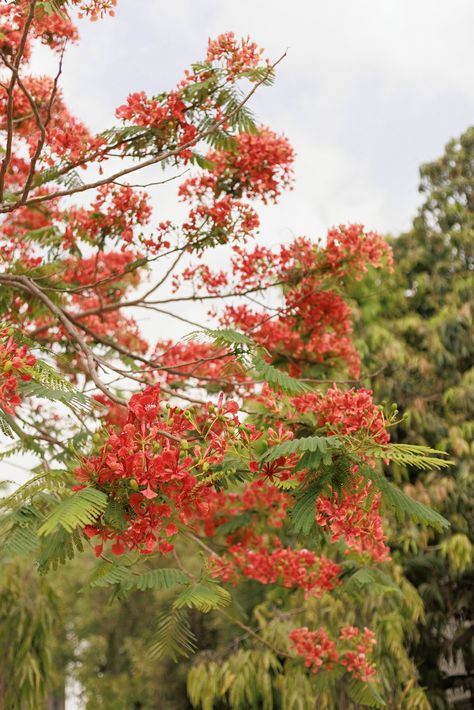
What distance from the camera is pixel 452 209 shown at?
10.3 m

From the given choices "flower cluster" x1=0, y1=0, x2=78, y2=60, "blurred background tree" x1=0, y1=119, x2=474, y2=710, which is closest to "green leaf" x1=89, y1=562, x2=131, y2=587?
"blurred background tree" x1=0, y1=119, x2=474, y2=710

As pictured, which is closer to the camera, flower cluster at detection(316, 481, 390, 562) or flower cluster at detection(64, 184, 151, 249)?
flower cluster at detection(316, 481, 390, 562)

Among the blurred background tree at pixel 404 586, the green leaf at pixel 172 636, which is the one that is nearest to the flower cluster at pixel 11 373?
the green leaf at pixel 172 636

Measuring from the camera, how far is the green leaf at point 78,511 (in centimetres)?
206

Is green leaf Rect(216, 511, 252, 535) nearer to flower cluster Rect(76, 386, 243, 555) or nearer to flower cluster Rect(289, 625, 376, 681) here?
flower cluster Rect(289, 625, 376, 681)

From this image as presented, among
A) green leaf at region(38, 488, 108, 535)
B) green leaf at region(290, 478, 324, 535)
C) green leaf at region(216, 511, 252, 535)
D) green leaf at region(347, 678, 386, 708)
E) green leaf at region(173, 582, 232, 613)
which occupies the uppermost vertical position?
green leaf at region(216, 511, 252, 535)

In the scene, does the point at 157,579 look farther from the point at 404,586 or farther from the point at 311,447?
the point at 404,586

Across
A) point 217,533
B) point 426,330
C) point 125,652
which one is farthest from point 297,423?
point 125,652

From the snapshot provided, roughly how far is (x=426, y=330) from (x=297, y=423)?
700 centimetres

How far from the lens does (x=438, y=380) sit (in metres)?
9.33

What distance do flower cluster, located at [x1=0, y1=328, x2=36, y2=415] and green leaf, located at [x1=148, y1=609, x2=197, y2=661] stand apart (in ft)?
4.85

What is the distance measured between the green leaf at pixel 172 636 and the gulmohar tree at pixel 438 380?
14.1ft

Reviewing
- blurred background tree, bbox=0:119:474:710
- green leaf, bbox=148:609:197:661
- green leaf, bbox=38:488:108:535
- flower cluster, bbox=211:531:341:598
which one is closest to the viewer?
green leaf, bbox=38:488:108:535

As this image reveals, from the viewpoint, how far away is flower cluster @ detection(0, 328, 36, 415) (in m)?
2.44
